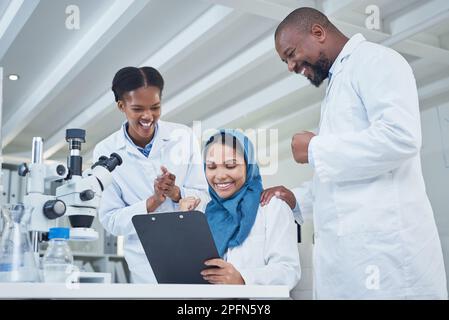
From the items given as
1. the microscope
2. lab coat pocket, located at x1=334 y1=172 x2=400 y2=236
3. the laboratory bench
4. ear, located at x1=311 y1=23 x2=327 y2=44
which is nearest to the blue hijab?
lab coat pocket, located at x1=334 y1=172 x2=400 y2=236

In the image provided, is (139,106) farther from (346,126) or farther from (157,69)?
(346,126)

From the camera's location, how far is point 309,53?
1.60m

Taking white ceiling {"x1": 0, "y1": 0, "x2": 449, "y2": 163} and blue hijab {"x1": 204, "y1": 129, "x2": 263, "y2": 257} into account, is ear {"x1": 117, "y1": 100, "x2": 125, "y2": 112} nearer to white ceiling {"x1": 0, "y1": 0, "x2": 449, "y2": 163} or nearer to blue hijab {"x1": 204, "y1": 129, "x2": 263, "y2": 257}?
white ceiling {"x1": 0, "y1": 0, "x2": 449, "y2": 163}

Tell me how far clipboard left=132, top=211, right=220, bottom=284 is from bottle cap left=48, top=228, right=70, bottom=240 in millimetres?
202

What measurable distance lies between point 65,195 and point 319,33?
89cm

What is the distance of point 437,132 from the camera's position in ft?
5.89

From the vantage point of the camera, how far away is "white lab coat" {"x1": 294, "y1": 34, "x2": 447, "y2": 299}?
4.29 ft

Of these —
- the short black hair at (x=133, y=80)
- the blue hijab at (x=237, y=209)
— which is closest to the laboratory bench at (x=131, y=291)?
the blue hijab at (x=237, y=209)

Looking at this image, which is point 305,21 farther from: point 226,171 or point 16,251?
point 16,251

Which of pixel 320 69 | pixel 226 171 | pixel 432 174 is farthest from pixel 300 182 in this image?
pixel 432 174

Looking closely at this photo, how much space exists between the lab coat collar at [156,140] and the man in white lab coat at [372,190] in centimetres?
41
